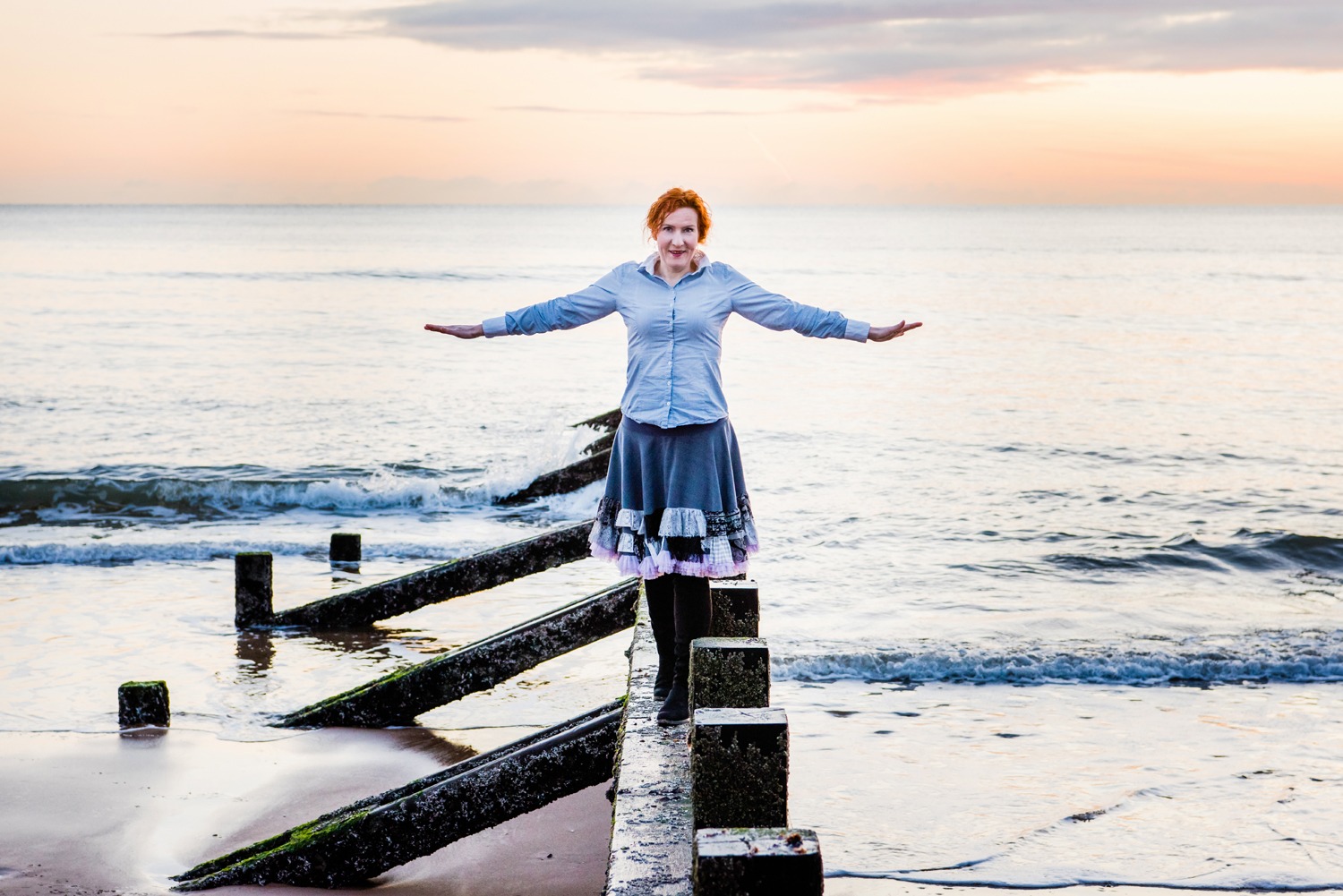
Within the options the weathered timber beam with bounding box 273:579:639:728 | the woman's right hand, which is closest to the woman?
the woman's right hand

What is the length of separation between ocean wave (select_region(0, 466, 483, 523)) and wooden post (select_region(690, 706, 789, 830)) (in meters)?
13.3

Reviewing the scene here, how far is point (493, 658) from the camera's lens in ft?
21.4

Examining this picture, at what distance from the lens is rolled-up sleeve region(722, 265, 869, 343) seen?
15.5ft

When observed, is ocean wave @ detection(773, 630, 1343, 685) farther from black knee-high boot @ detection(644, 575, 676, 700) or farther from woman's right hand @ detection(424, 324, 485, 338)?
woman's right hand @ detection(424, 324, 485, 338)

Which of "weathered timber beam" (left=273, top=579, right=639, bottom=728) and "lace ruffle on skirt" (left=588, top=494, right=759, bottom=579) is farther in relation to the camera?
"weathered timber beam" (left=273, top=579, right=639, bottom=728)

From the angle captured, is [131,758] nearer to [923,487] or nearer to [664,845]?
[664,845]

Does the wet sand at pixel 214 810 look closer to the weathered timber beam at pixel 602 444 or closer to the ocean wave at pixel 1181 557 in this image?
the weathered timber beam at pixel 602 444

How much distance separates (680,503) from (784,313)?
81cm

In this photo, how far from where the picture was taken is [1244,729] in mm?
8250

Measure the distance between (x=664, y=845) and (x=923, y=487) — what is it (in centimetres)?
1507

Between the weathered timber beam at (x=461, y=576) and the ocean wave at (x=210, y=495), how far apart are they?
7.36 m

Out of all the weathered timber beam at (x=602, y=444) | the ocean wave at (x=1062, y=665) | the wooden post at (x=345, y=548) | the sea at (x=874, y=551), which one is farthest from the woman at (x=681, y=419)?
the wooden post at (x=345, y=548)

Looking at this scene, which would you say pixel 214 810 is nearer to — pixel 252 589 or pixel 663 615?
pixel 252 589

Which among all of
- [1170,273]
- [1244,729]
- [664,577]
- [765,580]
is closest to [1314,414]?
[765,580]
